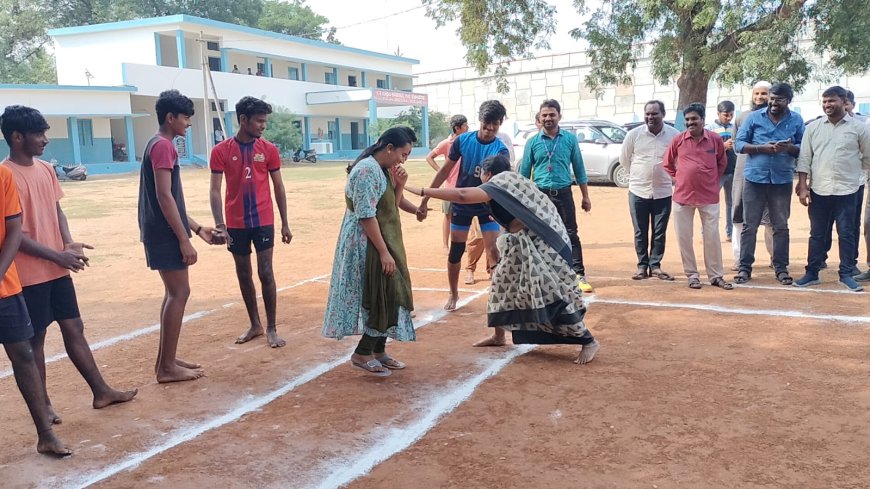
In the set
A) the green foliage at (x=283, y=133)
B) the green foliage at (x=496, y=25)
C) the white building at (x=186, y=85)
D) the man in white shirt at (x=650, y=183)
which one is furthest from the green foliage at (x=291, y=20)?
the man in white shirt at (x=650, y=183)

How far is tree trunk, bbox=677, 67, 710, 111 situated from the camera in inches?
623

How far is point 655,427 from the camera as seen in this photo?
11.9 feet

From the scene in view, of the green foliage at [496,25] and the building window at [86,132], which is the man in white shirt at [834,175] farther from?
the building window at [86,132]

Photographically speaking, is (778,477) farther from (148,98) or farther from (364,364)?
(148,98)

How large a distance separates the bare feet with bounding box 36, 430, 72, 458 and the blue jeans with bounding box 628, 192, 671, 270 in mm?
5633

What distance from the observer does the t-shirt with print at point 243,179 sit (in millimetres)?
5207

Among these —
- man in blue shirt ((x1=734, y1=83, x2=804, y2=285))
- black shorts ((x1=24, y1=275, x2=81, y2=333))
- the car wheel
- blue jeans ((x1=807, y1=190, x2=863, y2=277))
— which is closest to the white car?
the car wheel

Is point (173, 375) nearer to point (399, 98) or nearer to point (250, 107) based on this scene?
point (250, 107)

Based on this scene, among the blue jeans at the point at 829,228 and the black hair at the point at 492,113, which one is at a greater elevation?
the black hair at the point at 492,113

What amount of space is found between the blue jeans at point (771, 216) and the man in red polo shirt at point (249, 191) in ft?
15.1

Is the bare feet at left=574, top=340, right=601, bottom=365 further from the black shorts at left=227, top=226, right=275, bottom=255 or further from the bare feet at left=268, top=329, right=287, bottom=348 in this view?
the black shorts at left=227, top=226, right=275, bottom=255

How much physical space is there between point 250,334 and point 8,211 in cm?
247

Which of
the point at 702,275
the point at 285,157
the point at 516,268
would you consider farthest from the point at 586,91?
the point at 516,268

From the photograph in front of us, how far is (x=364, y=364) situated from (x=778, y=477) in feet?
8.08
